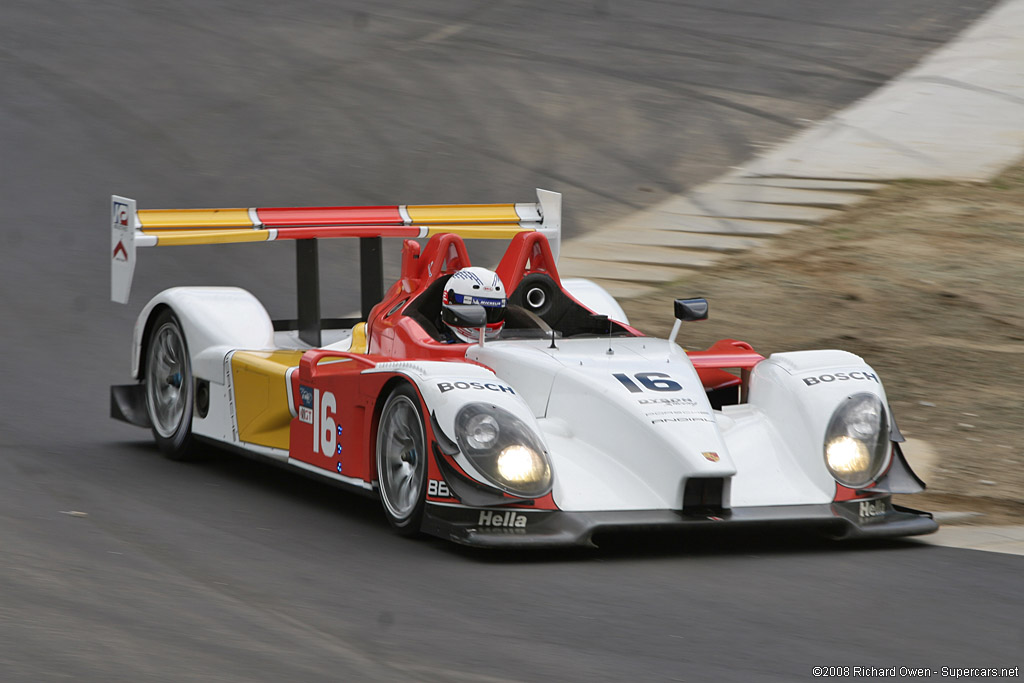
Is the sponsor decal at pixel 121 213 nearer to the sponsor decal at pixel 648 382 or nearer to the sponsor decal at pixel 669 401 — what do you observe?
the sponsor decal at pixel 648 382

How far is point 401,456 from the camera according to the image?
25.5 ft

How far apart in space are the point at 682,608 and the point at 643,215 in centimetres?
1186

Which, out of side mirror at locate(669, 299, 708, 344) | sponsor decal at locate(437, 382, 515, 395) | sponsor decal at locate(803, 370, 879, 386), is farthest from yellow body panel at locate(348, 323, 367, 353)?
sponsor decal at locate(803, 370, 879, 386)

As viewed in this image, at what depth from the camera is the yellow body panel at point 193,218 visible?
998 centimetres

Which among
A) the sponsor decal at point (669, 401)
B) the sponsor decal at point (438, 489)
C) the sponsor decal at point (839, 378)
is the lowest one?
the sponsor decal at point (438, 489)

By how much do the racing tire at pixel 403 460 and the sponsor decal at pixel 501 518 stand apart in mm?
334

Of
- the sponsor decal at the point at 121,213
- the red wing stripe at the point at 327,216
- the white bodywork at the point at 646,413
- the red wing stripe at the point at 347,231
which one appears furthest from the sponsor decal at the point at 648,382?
the sponsor decal at the point at 121,213

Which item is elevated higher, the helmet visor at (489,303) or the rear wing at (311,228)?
the rear wing at (311,228)

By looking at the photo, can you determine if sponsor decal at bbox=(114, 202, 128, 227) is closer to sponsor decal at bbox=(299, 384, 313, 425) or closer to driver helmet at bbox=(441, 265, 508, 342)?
sponsor decal at bbox=(299, 384, 313, 425)

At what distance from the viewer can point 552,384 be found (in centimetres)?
790

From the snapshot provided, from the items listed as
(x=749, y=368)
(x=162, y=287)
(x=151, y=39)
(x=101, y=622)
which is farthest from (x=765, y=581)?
(x=151, y=39)

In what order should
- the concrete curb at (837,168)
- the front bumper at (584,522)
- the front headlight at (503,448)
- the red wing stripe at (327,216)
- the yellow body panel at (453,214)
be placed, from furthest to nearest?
the concrete curb at (837,168), the yellow body panel at (453,214), the red wing stripe at (327,216), the front headlight at (503,448), the front bumper at (584,522)

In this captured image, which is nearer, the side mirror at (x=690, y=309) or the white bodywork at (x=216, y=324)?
the side mirror at (x=690, y=309)

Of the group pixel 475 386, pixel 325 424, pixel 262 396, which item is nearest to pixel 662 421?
pixel 475 386
